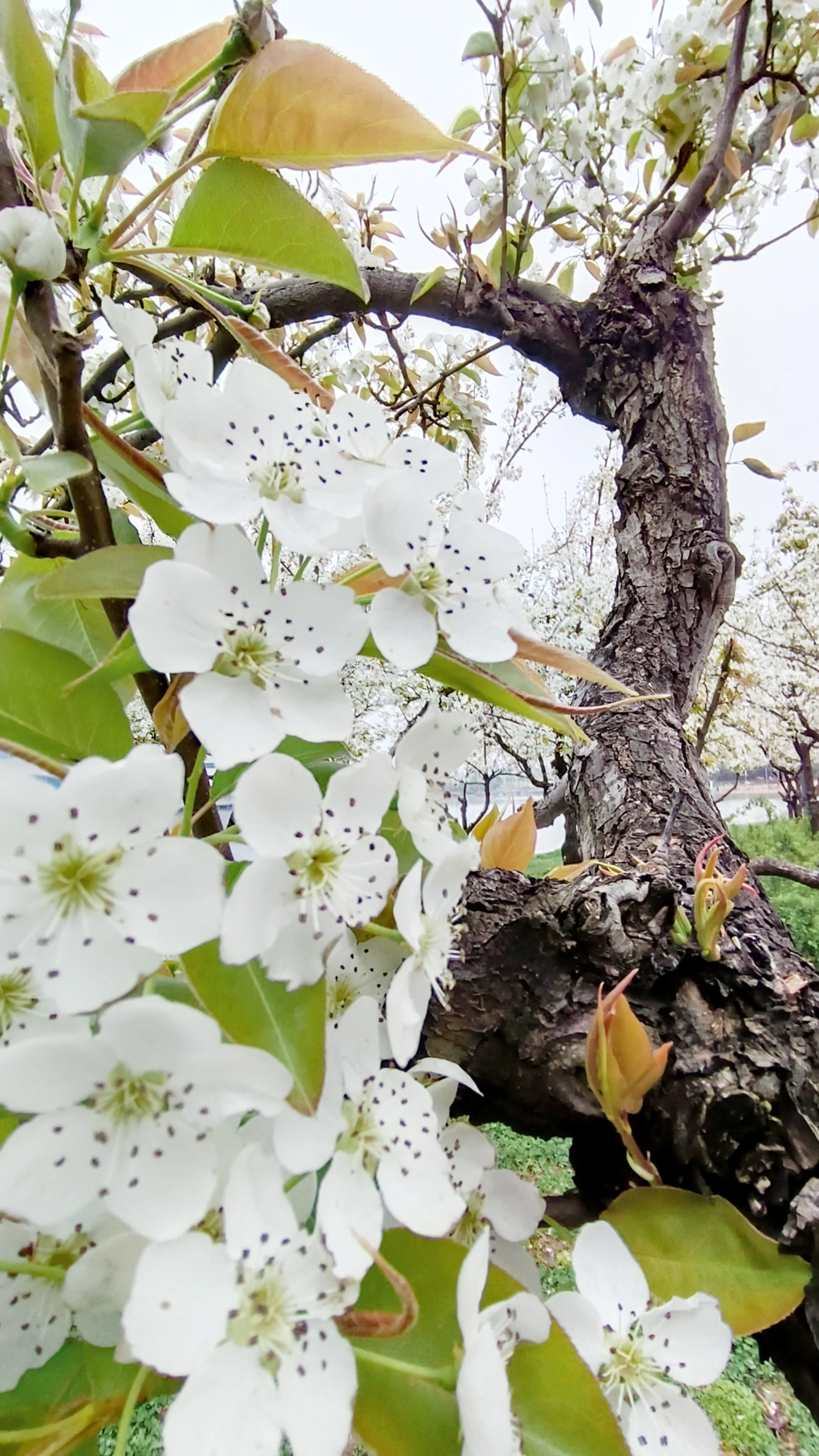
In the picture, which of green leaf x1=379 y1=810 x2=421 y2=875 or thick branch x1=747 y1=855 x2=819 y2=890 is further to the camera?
thick branch x1=747 y1=855 x2=819 y2=890

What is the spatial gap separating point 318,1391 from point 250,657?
0.76 ft

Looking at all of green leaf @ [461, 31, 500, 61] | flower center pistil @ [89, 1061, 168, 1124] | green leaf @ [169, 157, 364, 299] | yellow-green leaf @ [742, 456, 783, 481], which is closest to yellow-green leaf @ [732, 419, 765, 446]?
yellow-green leaf @ [742, 456, 783, 481]

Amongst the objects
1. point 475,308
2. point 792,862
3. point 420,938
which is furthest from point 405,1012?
point 792,862

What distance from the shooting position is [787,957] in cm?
56

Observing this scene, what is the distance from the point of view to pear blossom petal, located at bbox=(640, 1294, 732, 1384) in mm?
321

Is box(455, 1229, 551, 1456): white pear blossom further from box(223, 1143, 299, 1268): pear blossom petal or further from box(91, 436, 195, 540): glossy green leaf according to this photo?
box(91, 436, 195, 540): glossy green leaf

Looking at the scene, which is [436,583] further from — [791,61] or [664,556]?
[791,61]

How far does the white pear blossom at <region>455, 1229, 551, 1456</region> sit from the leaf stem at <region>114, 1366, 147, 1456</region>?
3.9 inches

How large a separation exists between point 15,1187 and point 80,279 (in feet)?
1.17

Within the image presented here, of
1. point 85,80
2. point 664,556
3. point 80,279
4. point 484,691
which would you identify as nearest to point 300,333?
point 664,556

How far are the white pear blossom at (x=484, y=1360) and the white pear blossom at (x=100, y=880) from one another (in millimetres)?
146

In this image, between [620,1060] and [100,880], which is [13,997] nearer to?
[100,880]

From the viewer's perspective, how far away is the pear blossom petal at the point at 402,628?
291 millimetres

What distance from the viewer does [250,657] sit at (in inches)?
10.8
